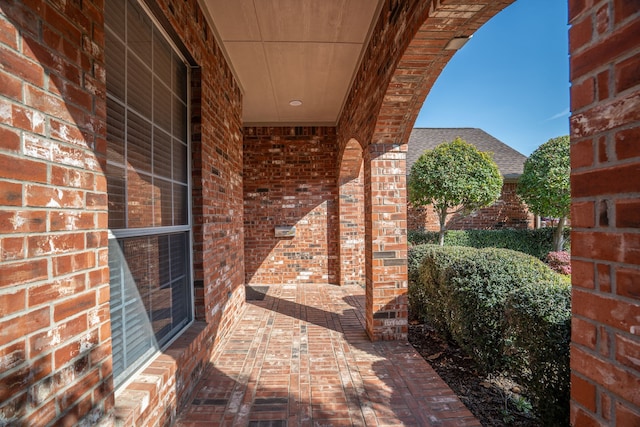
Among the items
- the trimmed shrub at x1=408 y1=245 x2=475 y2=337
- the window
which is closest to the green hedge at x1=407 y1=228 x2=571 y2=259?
the trimmed shrub at x1=408 y1=245 x2=475 y2=337

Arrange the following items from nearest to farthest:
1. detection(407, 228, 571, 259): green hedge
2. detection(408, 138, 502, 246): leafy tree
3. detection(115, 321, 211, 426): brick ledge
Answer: detection(115, 321, 211, 426): brick ledge
detection(408, 138, 502, 246): leafy tree
detection(407, 228, 571, 259): green hedge

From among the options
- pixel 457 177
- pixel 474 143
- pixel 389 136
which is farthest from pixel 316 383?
pixel 474 143

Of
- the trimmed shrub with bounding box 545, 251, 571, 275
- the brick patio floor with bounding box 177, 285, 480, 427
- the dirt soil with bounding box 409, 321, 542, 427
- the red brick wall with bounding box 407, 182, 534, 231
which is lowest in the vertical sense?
the dirt soil with bounding box 409, 321, 542, 427

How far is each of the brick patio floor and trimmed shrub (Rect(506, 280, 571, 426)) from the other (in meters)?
Answer: 0.50

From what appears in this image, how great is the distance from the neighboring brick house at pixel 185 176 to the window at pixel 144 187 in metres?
0.02

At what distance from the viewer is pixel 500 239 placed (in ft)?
26.6

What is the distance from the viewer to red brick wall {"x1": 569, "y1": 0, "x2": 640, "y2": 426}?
676 millimetres

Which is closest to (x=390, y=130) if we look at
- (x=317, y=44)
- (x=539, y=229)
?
(x=317, y=44)

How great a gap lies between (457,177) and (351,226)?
→ 129 inches

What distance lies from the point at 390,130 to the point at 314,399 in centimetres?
271

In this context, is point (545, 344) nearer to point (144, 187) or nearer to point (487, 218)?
point (144, 187)

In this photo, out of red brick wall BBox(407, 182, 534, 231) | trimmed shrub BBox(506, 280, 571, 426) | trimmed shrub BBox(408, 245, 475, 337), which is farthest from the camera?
red brick wall BBox(407, 182, 534, 231)

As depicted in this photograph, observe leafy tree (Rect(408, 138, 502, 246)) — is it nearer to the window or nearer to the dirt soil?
the dirt soil

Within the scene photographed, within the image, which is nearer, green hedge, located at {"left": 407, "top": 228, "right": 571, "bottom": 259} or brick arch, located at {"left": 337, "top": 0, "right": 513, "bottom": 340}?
brick arch, located at {"left": 337, "top": 0, "right": 513, "bottom": 340}
